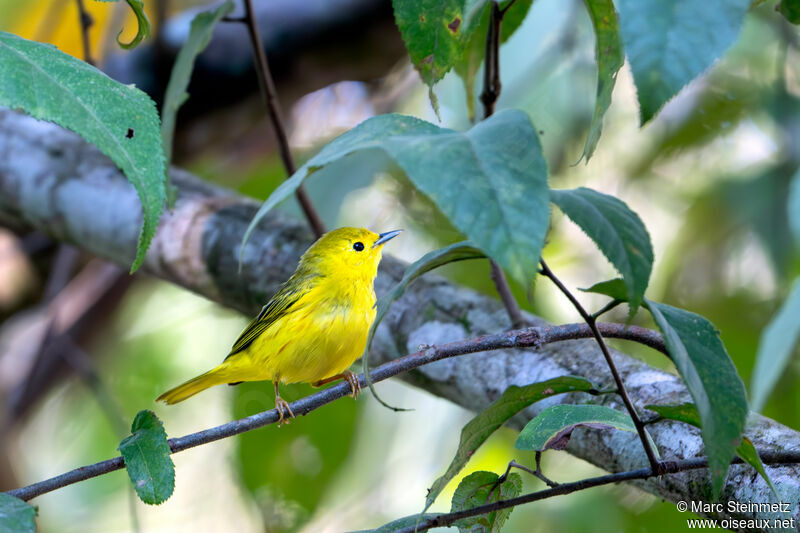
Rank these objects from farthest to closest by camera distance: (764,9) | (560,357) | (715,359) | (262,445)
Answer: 1. (764,9)
2. (262,445)
3. (560,357)
4. (715,359)

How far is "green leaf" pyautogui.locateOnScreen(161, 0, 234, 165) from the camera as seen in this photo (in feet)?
6.10

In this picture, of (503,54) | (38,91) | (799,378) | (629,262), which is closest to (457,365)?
(629,262)

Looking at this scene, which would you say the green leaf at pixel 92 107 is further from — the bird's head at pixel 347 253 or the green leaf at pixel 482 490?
the bird's head at pixel 347 253

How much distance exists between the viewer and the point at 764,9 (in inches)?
137

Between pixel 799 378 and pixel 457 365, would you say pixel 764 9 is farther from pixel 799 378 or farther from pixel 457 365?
pixel 457 365

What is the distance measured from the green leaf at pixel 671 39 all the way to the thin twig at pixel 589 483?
58 centimetres

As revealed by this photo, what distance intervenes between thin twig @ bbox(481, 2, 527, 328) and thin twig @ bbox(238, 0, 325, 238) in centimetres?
61

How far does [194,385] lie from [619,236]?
1.92 m

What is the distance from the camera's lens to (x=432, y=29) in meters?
1.12

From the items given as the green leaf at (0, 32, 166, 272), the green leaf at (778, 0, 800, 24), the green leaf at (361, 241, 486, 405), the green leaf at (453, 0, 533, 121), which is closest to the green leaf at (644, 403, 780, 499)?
the green leaf at (361, 241, 486, 405)

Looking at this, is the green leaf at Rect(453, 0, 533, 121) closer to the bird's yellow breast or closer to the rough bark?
the rough bark

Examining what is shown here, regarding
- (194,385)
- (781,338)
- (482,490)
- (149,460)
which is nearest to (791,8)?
(781,338)

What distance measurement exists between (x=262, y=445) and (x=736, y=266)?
7.82 feet

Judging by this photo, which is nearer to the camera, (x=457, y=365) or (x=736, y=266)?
(x=457, y=365)
